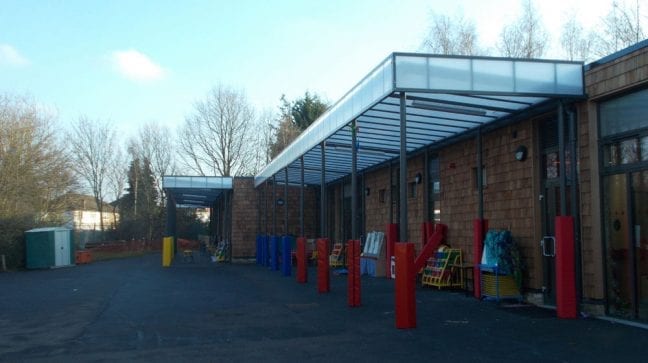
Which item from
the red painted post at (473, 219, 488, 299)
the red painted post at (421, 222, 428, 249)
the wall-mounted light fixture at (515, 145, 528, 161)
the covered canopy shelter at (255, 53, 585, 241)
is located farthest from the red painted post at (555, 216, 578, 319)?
the red painted post at (421, 222, 428, 249)

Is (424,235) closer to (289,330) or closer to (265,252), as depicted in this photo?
(289,330)

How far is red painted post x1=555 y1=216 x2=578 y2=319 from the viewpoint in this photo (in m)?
10.0

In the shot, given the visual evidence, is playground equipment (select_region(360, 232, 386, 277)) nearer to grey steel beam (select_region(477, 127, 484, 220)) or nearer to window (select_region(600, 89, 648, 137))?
grey steel beam (select_region(477, 127, 484, 220))

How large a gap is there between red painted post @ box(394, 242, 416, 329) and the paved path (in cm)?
18

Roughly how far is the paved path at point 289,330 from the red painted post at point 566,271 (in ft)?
0.92

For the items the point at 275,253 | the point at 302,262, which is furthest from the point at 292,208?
the point at 302,262

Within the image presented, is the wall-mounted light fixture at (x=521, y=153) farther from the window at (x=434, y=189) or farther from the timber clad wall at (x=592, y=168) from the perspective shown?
the window at (x=434, y=189)

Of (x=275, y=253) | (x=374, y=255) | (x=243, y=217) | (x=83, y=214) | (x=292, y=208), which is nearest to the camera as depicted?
(x=374, y=255)

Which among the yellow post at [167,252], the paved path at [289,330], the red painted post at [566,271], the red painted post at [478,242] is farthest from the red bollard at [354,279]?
the yellow post at [167,252]

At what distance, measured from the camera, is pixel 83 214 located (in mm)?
61938

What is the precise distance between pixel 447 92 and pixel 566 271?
3303 millimetres

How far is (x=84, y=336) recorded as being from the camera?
9.29m

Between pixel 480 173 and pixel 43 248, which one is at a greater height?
pixel 480 173

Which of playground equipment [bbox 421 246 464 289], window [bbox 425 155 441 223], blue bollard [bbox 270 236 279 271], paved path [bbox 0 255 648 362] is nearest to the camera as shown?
paved path [bbox 0 255 648 362]
